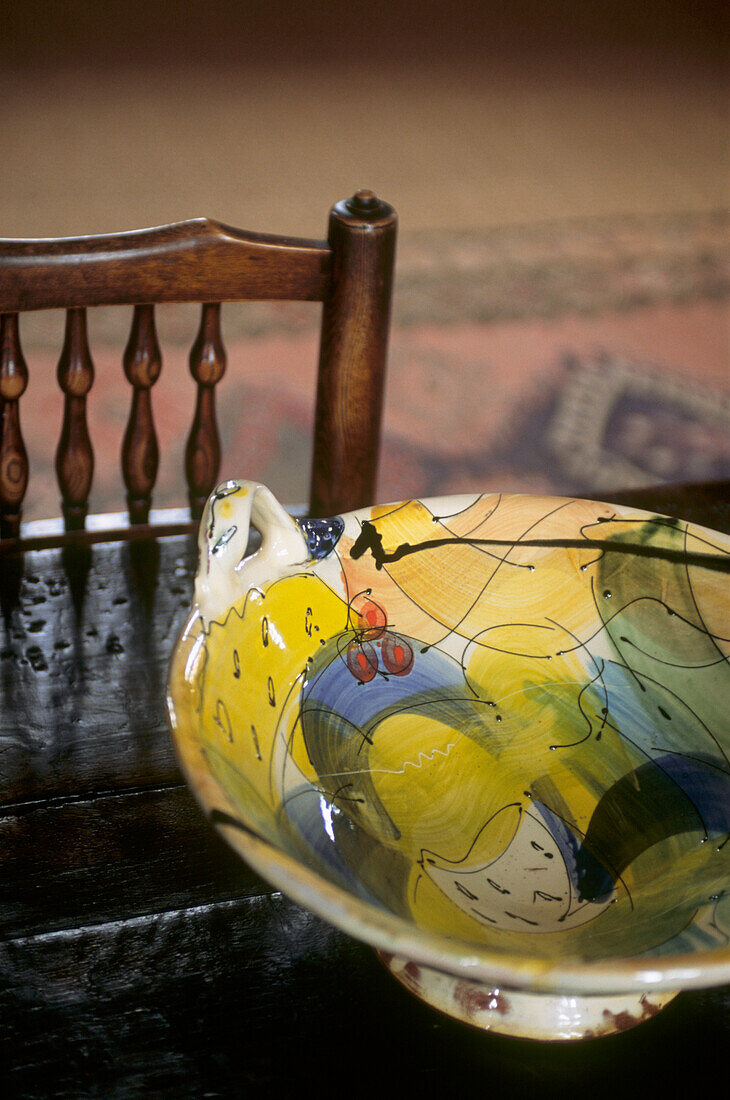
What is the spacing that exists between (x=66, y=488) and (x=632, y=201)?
117 inches

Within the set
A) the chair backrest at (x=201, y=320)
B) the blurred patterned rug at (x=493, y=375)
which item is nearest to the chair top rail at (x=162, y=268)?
the chair backrest at (x=201, y=320)

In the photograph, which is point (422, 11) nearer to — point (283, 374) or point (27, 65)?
point (27, 65)

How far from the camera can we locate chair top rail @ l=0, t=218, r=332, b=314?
0.70m

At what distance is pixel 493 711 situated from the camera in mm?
541

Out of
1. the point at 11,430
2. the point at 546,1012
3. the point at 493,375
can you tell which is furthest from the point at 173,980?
the point at 493,375

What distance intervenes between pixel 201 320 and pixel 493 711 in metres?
0.38

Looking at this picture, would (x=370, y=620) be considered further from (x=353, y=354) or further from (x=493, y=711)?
(x=353, y=354)

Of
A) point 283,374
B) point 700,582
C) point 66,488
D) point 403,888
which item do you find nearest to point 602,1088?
point 403,888

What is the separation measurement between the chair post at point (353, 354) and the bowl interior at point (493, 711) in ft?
0.89

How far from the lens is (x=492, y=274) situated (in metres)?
3.00

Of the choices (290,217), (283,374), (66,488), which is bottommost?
(283,374)

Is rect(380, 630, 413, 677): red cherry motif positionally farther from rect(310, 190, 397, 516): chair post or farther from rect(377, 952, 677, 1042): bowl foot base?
rect(310, 190, 397, 516): chair post

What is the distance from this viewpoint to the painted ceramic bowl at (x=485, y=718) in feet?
1.43

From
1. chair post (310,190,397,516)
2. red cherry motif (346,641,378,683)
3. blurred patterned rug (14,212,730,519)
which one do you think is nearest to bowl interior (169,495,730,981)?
red cherry motif (346,641,378,683)
